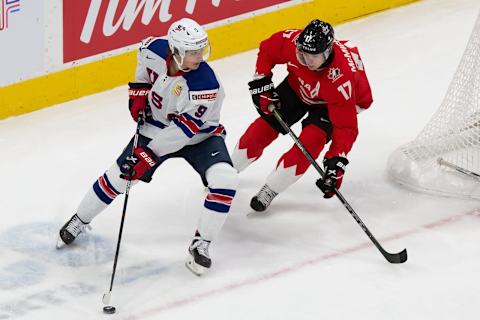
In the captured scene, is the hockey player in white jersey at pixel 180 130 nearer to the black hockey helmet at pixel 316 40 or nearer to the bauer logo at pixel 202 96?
the bauer logo at pixel 202 96

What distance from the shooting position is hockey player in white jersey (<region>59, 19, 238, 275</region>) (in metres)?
4.94

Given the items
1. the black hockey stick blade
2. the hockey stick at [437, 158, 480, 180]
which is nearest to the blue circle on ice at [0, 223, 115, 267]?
the black hockey stick blade

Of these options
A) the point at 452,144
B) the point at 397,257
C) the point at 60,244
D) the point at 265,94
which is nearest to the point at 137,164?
the point at 60,244

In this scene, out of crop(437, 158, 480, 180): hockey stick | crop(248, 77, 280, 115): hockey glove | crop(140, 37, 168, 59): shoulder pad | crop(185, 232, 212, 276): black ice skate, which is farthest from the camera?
crop(437, 158, 480, 180): hockey stick

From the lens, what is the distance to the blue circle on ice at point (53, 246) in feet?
16.9

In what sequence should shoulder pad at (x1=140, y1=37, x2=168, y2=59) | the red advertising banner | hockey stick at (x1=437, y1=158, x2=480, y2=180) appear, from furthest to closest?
the red advertising banner
hockey stick at (x1=437, y1=158, x2=480, y2=180)
shoulder pad at (x1=140, y1=37, x2=168, y2=59)

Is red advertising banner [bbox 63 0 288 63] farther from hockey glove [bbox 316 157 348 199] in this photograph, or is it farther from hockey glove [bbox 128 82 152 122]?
hockey glove [bbox 316 157 348 199]

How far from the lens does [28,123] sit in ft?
21.6

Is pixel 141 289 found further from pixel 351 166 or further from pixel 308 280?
pixel 351 166

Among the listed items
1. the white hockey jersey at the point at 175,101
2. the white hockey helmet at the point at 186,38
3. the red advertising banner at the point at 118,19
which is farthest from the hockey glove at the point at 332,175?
the red advertising banner at the point at 118,19

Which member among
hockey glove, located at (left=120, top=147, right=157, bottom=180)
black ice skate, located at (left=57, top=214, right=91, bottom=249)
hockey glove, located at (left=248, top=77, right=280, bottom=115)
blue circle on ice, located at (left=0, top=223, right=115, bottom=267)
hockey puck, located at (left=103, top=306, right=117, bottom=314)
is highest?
hockey glove, located at (left=248, top=77, right=280, bottom=115)

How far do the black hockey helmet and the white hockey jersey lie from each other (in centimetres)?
41

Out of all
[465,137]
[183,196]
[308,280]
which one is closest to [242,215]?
[183,196]

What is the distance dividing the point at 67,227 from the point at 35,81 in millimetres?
1606
